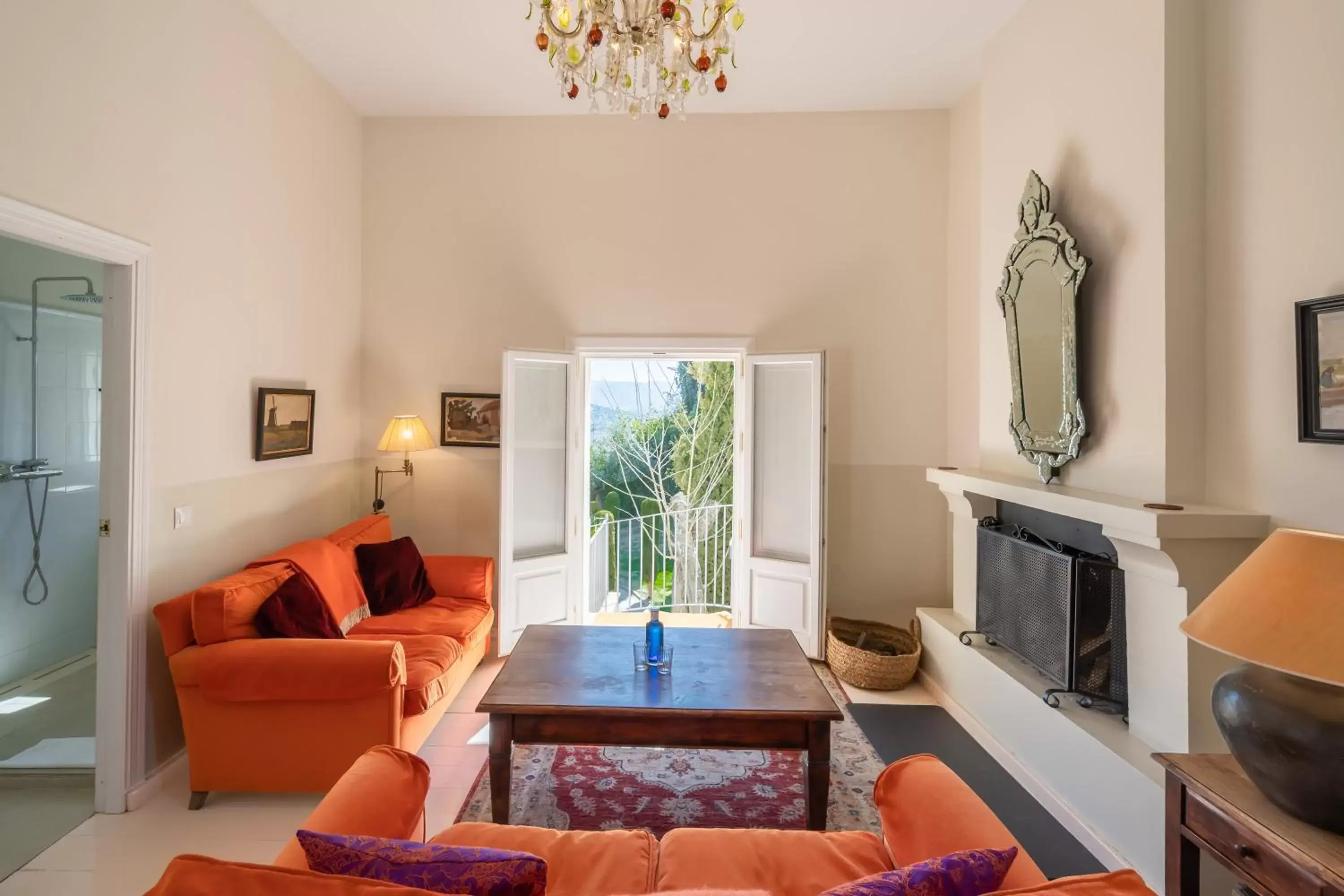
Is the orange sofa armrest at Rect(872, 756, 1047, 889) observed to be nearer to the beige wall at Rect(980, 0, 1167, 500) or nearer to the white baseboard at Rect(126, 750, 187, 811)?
the beige wall at Rect(980, 0, 1167, 500)

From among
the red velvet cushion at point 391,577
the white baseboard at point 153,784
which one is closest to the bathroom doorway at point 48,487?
the white baseboard at point 153,784

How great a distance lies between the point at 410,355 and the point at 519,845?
3819 millimetres

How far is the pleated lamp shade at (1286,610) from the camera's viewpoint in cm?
121

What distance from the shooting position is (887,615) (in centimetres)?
460

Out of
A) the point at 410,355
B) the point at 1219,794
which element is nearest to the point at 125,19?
the point at 410,355

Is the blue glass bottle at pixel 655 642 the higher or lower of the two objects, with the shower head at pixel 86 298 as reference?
lower

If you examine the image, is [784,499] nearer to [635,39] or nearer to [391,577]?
[391,577]

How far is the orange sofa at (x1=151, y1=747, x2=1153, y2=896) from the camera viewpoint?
55.8 inches

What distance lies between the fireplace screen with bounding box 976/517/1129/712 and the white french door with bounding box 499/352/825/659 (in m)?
1.28

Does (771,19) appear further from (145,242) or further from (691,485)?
(691,485)

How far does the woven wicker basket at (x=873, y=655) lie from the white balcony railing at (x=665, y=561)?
1795 mm

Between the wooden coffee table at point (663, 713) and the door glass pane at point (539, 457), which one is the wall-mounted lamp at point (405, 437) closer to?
the door glass pane at point (539, 457)

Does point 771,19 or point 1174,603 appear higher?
point 771,19

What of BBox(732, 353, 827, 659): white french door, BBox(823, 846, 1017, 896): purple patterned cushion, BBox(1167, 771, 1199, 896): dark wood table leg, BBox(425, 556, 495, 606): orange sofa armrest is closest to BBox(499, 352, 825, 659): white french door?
BBox(732, 353, 827, 659): white french door
